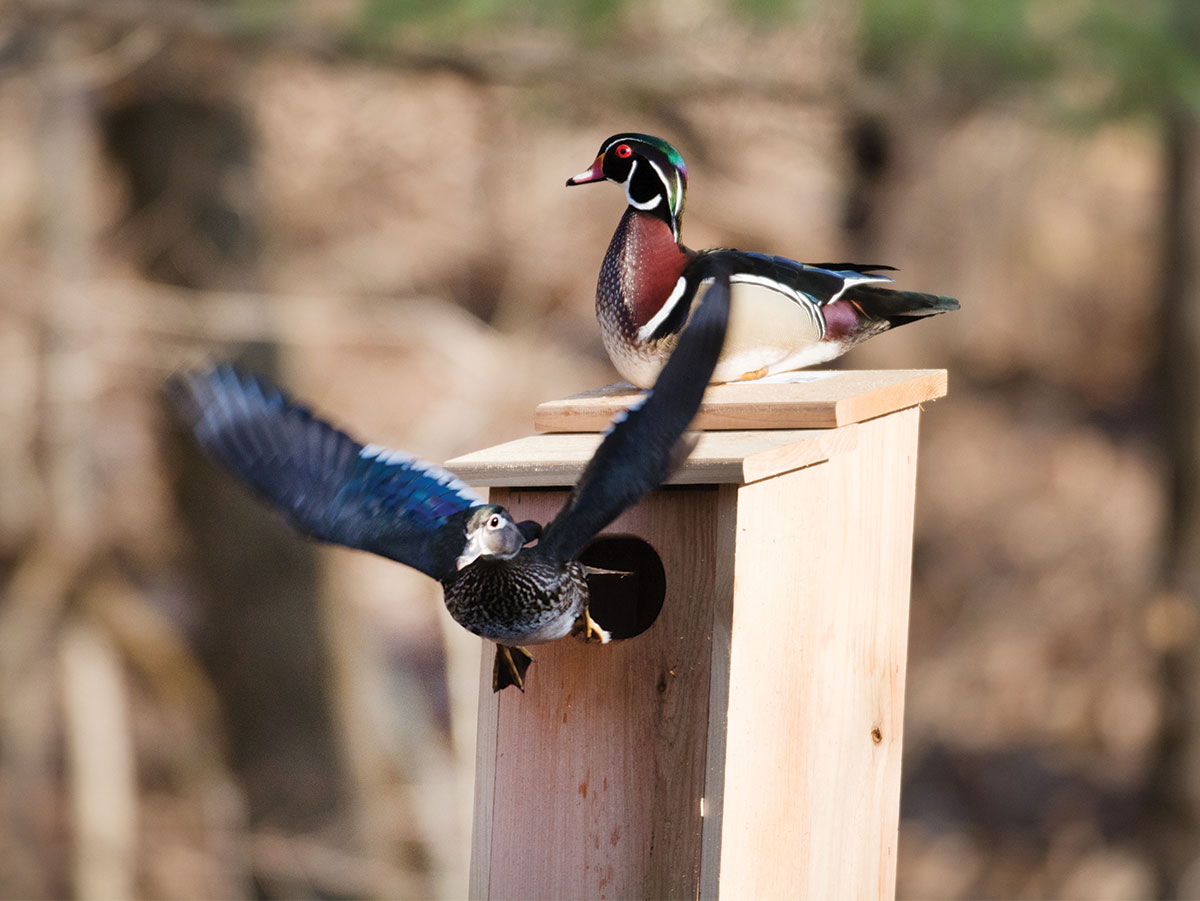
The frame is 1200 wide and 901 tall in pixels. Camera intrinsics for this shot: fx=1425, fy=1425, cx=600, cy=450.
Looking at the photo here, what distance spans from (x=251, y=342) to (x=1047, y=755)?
466 cm

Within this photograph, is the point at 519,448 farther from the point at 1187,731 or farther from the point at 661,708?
the point at 1187,731

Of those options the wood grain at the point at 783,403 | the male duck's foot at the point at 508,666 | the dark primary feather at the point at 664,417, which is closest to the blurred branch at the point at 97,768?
the wood grain at the point at 783,403

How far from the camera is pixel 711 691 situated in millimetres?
1839

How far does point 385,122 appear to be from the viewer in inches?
249

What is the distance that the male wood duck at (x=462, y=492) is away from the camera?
1.51m

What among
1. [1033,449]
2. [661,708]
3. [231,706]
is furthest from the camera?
[1033,449]

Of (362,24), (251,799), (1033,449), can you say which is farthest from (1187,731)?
(362,24)

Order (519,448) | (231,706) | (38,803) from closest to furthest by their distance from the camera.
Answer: (519,448), (231,706), (38,803)

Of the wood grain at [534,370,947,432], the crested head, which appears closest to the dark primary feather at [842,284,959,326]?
the wood grain at [534,370,947,432]

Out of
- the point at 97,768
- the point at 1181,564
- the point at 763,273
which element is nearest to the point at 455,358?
the point at 97,768

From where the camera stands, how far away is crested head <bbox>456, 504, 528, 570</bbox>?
5.23 feet

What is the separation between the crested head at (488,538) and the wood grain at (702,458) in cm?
26

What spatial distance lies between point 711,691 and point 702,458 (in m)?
0.30

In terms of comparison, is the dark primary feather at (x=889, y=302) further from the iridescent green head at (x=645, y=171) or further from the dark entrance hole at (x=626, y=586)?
the dark entrance hole at (x=626, y=586)
